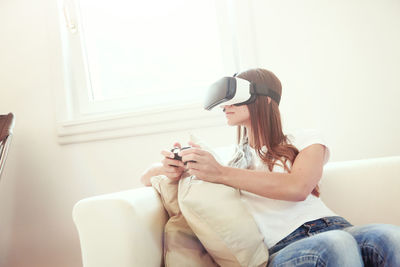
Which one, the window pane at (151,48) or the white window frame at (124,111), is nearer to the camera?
the white window frame at (124,111)

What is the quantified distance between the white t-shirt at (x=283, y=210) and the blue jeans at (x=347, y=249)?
4.1 inches

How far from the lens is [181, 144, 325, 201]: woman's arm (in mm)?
1027

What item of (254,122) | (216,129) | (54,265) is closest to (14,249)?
(54,265)

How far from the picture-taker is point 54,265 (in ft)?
6.51

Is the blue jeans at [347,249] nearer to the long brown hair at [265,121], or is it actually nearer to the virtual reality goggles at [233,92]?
the long brown hair at [265,121]

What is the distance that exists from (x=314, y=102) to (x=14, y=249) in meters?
1.74

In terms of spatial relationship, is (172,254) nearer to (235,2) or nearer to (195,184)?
(195,184)

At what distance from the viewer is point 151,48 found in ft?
6.66

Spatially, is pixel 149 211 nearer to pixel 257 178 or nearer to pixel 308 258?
pixel 257 178

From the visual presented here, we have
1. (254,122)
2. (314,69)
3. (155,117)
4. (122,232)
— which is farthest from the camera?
(155,117)

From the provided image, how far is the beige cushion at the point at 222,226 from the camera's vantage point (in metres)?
0.96

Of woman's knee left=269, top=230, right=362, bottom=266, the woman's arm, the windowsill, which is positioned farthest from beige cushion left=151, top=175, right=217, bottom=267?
the windowsill

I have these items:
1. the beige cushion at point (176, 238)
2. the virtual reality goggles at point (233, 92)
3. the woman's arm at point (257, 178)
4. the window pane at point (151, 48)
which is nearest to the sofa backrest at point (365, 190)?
the woman's arm at point (257, 178)

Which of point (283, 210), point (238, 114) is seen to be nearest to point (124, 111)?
point (238, 114)
